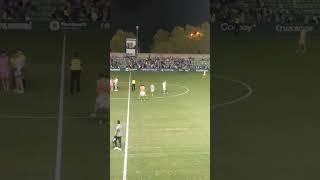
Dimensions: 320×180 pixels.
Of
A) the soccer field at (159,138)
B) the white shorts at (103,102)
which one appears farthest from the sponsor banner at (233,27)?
the white shorts at (103,102)

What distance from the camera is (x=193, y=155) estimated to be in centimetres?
1111

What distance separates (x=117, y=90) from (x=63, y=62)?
582 inches

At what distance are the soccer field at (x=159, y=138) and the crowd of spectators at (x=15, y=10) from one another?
2535 centimetres

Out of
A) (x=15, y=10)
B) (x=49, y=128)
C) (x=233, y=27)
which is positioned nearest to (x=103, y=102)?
(x=49, y=128)

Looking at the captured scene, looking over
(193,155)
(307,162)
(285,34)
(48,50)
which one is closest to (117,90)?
(193,155)

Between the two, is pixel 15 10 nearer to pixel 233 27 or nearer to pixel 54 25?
pixel 54 25

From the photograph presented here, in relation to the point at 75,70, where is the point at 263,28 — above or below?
above

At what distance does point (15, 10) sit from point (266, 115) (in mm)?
26328

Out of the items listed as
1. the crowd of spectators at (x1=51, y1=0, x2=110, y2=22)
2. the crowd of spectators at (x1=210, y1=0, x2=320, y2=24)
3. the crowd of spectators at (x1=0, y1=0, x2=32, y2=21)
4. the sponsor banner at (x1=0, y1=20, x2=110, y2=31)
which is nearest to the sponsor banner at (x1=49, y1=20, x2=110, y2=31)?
the sponsor banner at (x1=0, y1=20, x2=110, y2=31)

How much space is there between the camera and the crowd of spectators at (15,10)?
1591 inches

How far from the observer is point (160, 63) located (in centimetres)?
1603

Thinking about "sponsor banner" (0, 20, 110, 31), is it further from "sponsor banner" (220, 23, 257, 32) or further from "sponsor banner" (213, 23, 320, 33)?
"sponsor banner" (220, 23, 257, 32)

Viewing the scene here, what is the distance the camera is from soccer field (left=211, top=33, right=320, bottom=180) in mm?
13984

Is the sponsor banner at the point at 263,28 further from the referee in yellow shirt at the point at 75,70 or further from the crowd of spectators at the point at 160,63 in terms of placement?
the crowd of spectators at the point at 160,63
